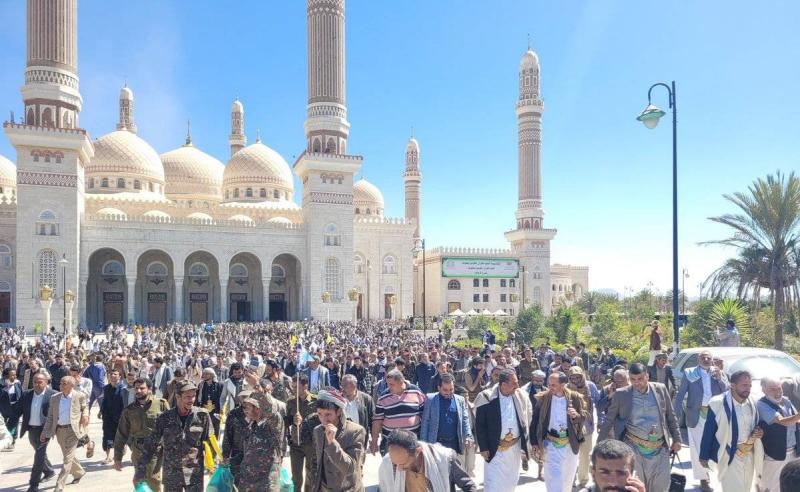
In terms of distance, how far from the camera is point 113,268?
139 ft

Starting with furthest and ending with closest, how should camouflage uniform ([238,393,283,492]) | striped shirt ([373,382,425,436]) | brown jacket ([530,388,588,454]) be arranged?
striped shirt ([373,382,425,436]) < brown jacket ([530,388,588,454]) < camouflage uniform ([238,393,283,492])

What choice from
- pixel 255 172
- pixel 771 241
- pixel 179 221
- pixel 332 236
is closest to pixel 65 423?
pixel 771 241

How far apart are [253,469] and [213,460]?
934mm

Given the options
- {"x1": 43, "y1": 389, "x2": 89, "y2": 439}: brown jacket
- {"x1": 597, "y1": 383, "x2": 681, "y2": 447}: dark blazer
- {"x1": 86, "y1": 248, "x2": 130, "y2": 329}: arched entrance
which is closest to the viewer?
{"x1": 597, "y1": 383, "x2": 681, "y2": 447}: dark blazer

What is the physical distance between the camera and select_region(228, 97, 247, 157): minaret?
2286 inches

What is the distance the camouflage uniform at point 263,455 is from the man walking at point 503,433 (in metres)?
1.80

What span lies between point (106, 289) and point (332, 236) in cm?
1486

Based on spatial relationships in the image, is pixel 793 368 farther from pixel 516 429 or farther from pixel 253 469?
pixel 253 469

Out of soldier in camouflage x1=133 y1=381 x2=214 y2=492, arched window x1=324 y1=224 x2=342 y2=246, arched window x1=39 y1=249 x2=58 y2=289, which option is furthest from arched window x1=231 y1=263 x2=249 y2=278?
soldier in camouflage x1=133 y1=381 x2=214 y2=492

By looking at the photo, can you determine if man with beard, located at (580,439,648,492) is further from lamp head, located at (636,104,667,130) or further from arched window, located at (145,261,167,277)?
arched window, located at (145,261,167,277)

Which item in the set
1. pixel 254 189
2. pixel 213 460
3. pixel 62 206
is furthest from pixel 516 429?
pixel 254 189

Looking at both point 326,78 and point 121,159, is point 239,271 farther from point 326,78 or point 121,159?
point 326,78

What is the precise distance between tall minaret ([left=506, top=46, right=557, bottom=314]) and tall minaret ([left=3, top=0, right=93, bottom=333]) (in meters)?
33.3

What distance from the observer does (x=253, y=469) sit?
16.4ft
